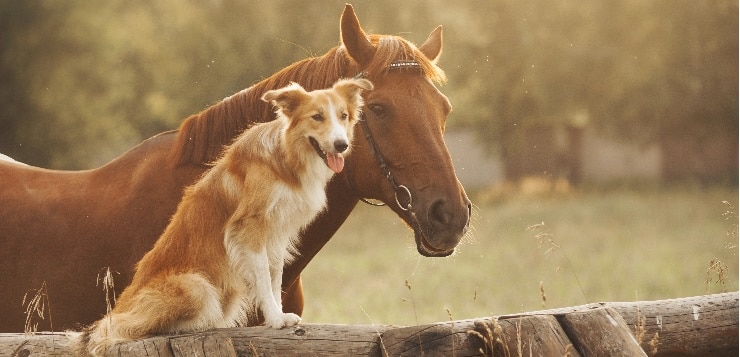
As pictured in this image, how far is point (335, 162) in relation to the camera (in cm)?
438

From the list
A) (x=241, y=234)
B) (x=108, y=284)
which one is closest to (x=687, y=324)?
(x=241, y=234)

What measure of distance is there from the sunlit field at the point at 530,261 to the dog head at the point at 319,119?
3.38m

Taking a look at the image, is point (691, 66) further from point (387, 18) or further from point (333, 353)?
point (333, 353)

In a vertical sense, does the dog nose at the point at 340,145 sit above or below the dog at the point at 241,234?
above

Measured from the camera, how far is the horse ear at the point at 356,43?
5.19m

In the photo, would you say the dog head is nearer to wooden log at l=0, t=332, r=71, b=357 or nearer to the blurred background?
wooden log at l=0, t=332, r=71, b=357

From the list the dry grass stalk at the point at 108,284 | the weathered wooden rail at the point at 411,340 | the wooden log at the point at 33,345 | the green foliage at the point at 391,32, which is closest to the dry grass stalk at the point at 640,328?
the weathered wooden rail at the point at 411,340

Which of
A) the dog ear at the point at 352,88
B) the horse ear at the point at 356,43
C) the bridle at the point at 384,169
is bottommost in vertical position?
A: the bridle at the point at 384,169

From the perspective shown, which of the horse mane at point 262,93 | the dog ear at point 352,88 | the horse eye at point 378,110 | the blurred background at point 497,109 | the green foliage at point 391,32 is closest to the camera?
the dog ear at point 352,88

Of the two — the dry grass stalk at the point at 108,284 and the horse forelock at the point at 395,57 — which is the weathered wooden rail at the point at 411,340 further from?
the horse forelock at the point at 395,57

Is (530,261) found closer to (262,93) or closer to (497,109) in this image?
(497,109)

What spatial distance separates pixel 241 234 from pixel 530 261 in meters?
15.5

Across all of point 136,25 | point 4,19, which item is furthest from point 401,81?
point 136,25

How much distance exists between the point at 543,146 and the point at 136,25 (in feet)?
53.5
